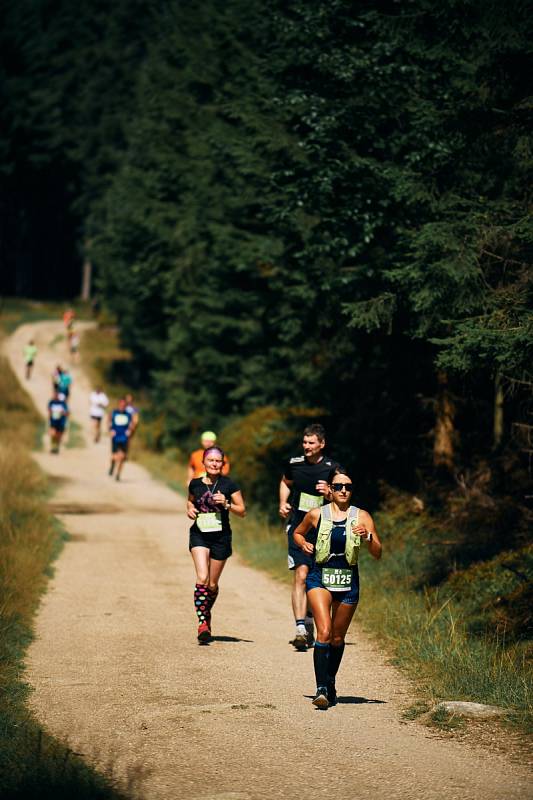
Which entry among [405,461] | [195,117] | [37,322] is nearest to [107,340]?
[37,322]

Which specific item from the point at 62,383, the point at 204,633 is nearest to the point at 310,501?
the point at 204,633

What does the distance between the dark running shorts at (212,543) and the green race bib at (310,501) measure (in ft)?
2.92

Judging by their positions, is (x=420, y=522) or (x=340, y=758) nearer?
(x=340, y=758)

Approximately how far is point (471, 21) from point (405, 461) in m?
8.52

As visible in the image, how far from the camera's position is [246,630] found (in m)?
11.6

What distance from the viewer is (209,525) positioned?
10.8m

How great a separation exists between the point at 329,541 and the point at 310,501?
8.44 ft

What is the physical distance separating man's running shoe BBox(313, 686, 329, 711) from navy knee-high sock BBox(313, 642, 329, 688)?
0.04 m

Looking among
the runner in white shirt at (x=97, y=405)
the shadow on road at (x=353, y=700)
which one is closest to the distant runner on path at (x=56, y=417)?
the runner in white shirt at (x=97, y=405)

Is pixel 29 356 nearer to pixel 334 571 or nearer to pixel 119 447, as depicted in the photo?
pixel 119 447

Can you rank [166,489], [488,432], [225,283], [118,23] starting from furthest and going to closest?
[118,23] → [225,283] → [166,489] → [488,432]

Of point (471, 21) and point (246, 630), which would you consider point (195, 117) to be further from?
point (246, 630)

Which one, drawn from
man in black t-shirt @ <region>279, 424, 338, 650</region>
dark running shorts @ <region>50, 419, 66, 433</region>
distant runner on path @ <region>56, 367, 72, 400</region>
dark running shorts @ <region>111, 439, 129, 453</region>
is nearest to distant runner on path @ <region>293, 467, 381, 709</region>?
man in black t-shirt @ <region>279, 424, 338, 650</region>

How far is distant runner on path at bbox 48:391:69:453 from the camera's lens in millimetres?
32844
